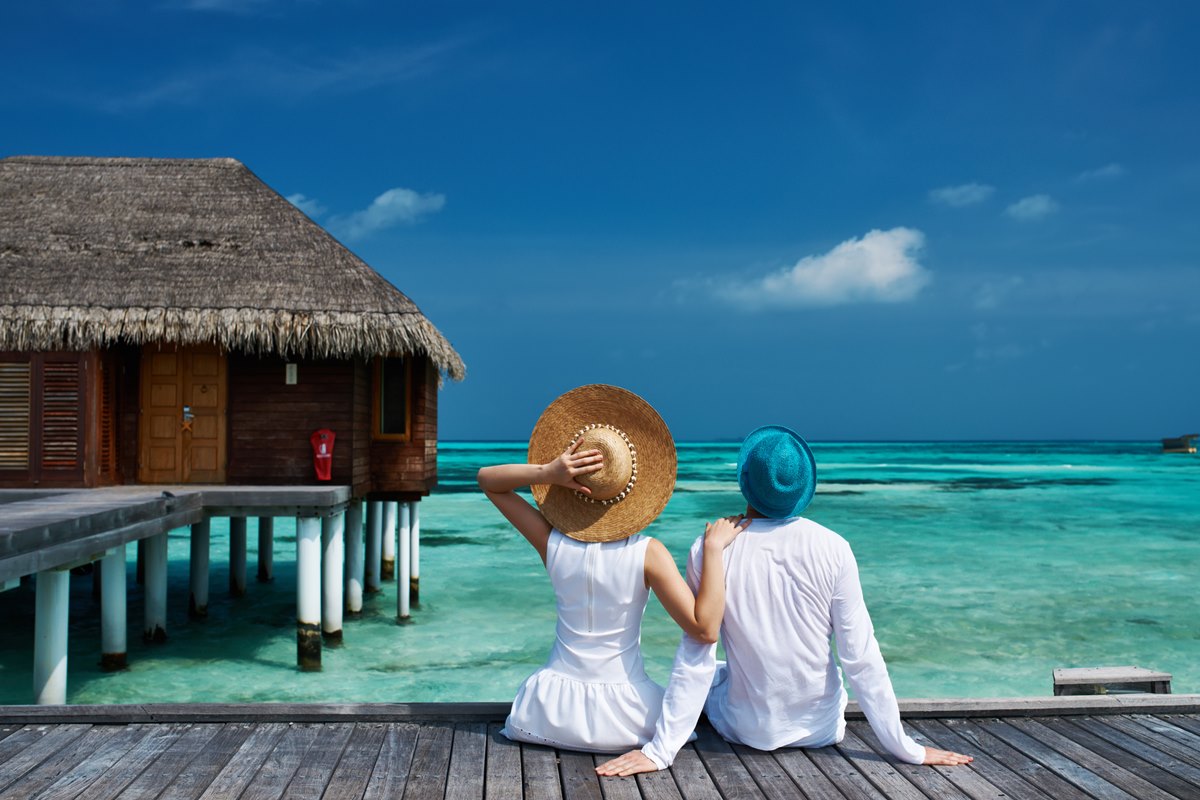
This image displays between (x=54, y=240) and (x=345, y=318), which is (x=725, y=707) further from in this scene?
(x=54, y=240)

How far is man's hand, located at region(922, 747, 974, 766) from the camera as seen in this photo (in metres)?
3.49

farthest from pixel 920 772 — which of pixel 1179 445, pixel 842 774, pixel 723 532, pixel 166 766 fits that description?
pixel 1179 445

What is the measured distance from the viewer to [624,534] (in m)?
3.35

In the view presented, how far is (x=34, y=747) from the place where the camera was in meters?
3.62

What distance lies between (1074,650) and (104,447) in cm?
1214

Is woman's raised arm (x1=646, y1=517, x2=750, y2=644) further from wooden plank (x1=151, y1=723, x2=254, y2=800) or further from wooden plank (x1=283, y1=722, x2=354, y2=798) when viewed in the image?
wooden plank (x1=151, y1=723, x2=254, y2=800)

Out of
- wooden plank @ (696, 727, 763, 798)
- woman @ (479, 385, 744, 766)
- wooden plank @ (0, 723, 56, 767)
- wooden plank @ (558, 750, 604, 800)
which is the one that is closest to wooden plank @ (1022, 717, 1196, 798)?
wooden plank @ (696, 727, 763, 798)

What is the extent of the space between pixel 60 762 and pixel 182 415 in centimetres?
817

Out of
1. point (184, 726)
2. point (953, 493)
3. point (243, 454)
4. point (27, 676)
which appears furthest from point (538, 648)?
point (953, 493)

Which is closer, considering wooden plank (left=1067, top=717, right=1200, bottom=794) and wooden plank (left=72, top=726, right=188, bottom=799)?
wooden plank (left=72, top=726, right=188, bottom=799)

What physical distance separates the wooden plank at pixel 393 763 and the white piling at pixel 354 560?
28.6 feet

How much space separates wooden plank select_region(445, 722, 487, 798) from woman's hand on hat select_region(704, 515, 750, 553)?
1.13 meters

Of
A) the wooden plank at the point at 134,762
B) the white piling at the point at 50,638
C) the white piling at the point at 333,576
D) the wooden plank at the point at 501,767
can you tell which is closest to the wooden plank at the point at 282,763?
A: the wooden plank at the point at 134,762

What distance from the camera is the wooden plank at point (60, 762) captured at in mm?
3191
